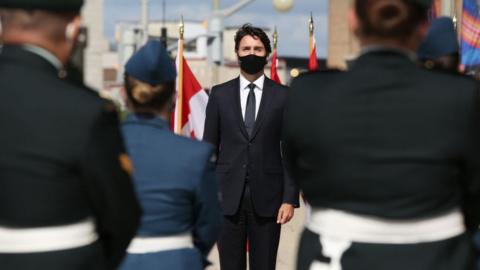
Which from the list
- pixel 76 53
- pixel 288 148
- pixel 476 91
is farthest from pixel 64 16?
pixel 476 91

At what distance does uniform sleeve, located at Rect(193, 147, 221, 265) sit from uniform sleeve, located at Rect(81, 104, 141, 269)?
955 millimetres

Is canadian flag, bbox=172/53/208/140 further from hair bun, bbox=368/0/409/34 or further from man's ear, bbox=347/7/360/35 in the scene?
hair bun, bbox=368/0/409/34

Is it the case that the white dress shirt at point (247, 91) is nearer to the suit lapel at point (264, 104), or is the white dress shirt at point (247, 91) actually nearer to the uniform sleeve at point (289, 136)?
the suit lapel at point (264, 104)

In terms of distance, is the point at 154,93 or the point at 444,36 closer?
the point at 154,93

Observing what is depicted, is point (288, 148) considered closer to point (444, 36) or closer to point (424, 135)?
point (424, 135)

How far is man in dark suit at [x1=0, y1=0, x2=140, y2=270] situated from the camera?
139 inches

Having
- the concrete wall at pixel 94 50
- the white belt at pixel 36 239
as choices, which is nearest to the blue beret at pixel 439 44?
the white belt at pixel 36 239

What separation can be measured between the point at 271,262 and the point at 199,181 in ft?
10.8

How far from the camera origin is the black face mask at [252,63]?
8227 mm

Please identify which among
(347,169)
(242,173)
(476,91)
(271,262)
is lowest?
(271,262)

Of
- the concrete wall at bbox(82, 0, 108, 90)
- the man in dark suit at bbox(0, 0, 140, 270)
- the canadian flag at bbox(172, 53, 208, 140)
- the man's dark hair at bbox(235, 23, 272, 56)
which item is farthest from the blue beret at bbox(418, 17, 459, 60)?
the concrete wall at bbox(82, 0, 108, 90)

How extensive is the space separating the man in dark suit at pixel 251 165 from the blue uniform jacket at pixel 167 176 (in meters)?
3.09

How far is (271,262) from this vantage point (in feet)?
26.0

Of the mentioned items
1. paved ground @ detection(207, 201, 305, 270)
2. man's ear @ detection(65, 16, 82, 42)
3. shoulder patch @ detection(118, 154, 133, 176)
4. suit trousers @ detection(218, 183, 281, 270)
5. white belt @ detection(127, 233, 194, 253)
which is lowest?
paved ground @ detection(207, 201, 305, 270)
